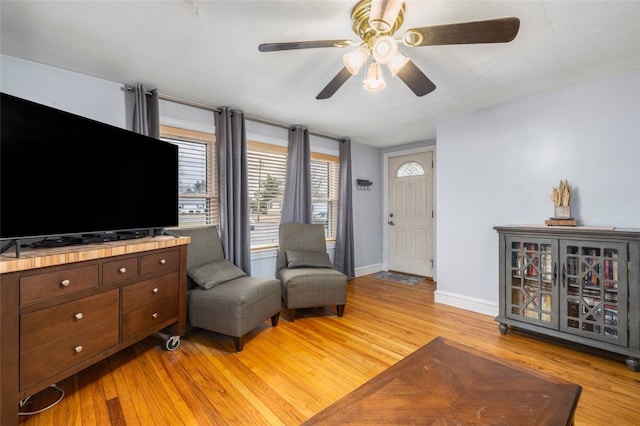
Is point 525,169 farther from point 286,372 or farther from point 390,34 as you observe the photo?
point 286,372

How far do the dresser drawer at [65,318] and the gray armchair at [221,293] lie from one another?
0.66 metres

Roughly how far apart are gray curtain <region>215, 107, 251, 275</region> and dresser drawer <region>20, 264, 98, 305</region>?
54.7 inches

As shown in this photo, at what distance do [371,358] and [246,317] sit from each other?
41.5 inches

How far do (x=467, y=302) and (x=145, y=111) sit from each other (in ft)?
12.7

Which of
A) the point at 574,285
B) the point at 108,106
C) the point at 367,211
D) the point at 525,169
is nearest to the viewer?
the point at 574,285

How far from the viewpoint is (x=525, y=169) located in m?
2.88

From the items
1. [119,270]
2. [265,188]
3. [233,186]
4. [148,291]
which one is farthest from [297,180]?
[119,270]

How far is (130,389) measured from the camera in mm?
1800

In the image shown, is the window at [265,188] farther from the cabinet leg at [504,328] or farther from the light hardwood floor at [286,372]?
the cabinet leg at [504,328]

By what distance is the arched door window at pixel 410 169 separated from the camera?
15.3ft

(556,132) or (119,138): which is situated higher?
(556,132)

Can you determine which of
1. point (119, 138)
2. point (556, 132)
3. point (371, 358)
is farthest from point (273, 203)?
point (556, 132)

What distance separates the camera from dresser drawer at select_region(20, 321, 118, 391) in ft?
4.73

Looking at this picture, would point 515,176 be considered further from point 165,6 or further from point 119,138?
point 119,138
